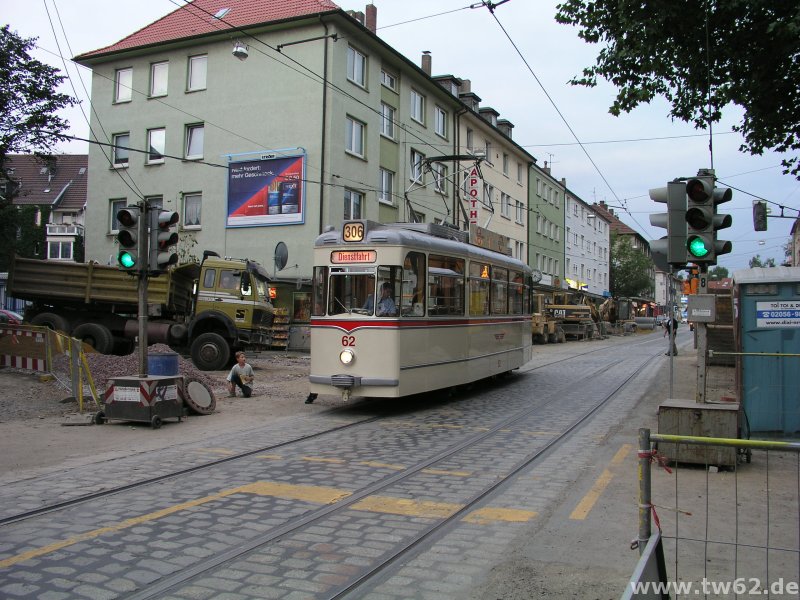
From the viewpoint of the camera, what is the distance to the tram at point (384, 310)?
35.9ft

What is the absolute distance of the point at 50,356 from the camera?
13.0m

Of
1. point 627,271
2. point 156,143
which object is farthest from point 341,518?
point 627,271

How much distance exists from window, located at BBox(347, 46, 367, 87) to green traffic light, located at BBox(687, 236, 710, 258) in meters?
21.5

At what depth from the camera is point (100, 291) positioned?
62.6ft

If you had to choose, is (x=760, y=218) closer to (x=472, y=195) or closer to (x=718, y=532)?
(x=472, y=195)

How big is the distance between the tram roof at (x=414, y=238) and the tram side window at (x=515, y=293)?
203cm

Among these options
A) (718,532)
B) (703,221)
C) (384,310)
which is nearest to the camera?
(718,532)

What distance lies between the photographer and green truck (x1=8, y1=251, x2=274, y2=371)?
1819 centimetres

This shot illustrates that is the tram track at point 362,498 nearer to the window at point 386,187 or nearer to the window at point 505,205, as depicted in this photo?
the window at point 386,187

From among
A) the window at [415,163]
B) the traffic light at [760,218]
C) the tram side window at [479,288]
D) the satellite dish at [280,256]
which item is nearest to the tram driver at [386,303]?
the tram side window at [479,288]

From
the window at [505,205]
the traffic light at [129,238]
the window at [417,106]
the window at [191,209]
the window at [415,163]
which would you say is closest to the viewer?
the traffic light at [129,238]

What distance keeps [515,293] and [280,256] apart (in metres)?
10.6

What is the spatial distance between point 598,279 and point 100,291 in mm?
61849

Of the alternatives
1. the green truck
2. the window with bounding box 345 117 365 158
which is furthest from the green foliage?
the window with bounding box 345 117 365 158
